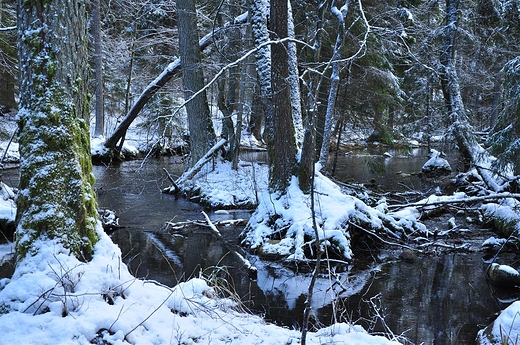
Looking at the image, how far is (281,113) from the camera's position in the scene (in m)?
8.23

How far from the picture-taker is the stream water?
16.6 feet

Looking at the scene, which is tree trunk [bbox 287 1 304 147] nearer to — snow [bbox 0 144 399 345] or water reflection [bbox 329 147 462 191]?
water reflection [bbox 329 147 462 191]

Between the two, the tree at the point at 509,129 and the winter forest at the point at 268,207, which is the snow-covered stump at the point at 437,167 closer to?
the winter forest at the point at 268,207

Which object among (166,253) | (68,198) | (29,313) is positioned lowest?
(166,253)

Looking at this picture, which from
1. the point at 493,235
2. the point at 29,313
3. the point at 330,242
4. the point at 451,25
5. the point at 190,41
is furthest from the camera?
the point at 451,25

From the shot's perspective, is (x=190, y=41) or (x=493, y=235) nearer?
(x=493, y=235)

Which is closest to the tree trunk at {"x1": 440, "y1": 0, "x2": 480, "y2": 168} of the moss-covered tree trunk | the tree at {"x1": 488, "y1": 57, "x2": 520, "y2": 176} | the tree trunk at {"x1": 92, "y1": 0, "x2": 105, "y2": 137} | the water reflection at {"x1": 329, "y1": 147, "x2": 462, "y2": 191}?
the water reflection at {"x1": 329, "y1": 147, "x2": 462, "y2": 191}

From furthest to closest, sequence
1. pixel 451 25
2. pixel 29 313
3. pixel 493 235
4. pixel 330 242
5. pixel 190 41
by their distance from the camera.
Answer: pixel 451 25
pixel 190 41
pixel 493 235
pixel 330 242
pixel 29 313

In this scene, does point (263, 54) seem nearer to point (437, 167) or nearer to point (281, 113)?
point (281, 113)

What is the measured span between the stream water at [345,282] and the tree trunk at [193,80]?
3034 millimetres

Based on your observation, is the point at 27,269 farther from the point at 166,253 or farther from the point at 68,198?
the point at 166,253

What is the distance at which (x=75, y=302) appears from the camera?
10.2 ft

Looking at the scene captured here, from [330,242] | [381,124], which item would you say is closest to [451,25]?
[381,124]

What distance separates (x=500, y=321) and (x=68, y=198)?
4103mm
